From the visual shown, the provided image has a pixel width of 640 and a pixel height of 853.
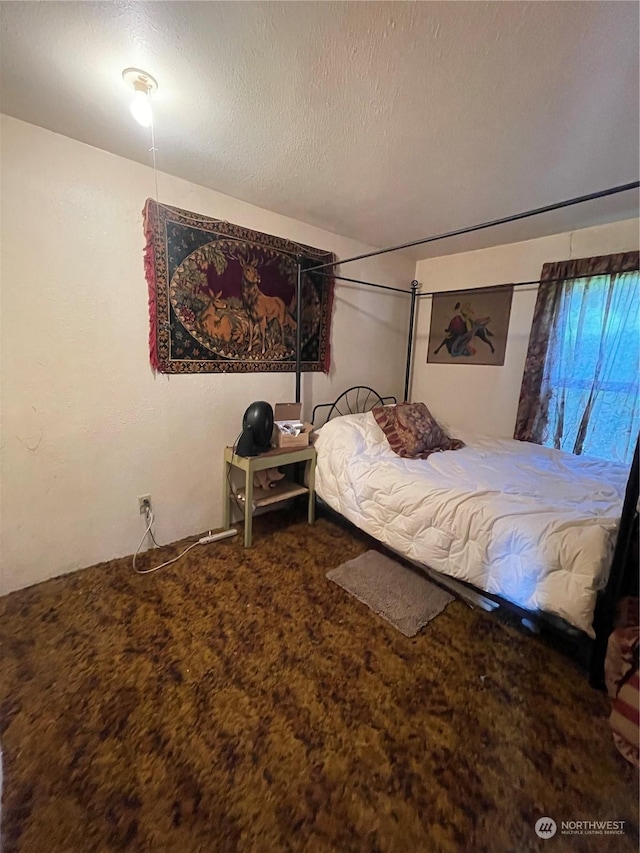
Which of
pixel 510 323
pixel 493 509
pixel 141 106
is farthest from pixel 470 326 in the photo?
pixel 141 106

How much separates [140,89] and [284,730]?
8.09 feet

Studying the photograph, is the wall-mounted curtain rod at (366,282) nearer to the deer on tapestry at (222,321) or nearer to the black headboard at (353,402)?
the deer on tapestry at (222,321)

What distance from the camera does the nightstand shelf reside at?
224cm

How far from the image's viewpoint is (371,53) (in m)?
1.17

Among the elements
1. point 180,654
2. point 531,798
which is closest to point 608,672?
point 531,798

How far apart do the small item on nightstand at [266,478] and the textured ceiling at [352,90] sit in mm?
1888

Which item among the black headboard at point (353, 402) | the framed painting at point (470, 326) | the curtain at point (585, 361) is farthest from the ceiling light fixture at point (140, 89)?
the curtain at point (585, 361)

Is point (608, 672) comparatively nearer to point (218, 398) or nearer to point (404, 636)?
point (404, 636)

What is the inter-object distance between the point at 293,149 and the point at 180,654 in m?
2.45

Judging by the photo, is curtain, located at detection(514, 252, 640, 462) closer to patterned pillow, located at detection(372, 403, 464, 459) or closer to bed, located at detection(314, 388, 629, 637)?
bed, located at detection(314, 388, 629, 637)

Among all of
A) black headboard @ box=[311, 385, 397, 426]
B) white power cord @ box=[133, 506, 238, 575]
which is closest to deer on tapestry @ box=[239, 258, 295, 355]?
black headboard @ box=[311, 385, 397, 426]

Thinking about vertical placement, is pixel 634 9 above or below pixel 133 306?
above

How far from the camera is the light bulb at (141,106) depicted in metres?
1.35

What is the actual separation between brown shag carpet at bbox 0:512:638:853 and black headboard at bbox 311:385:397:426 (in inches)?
67.1
